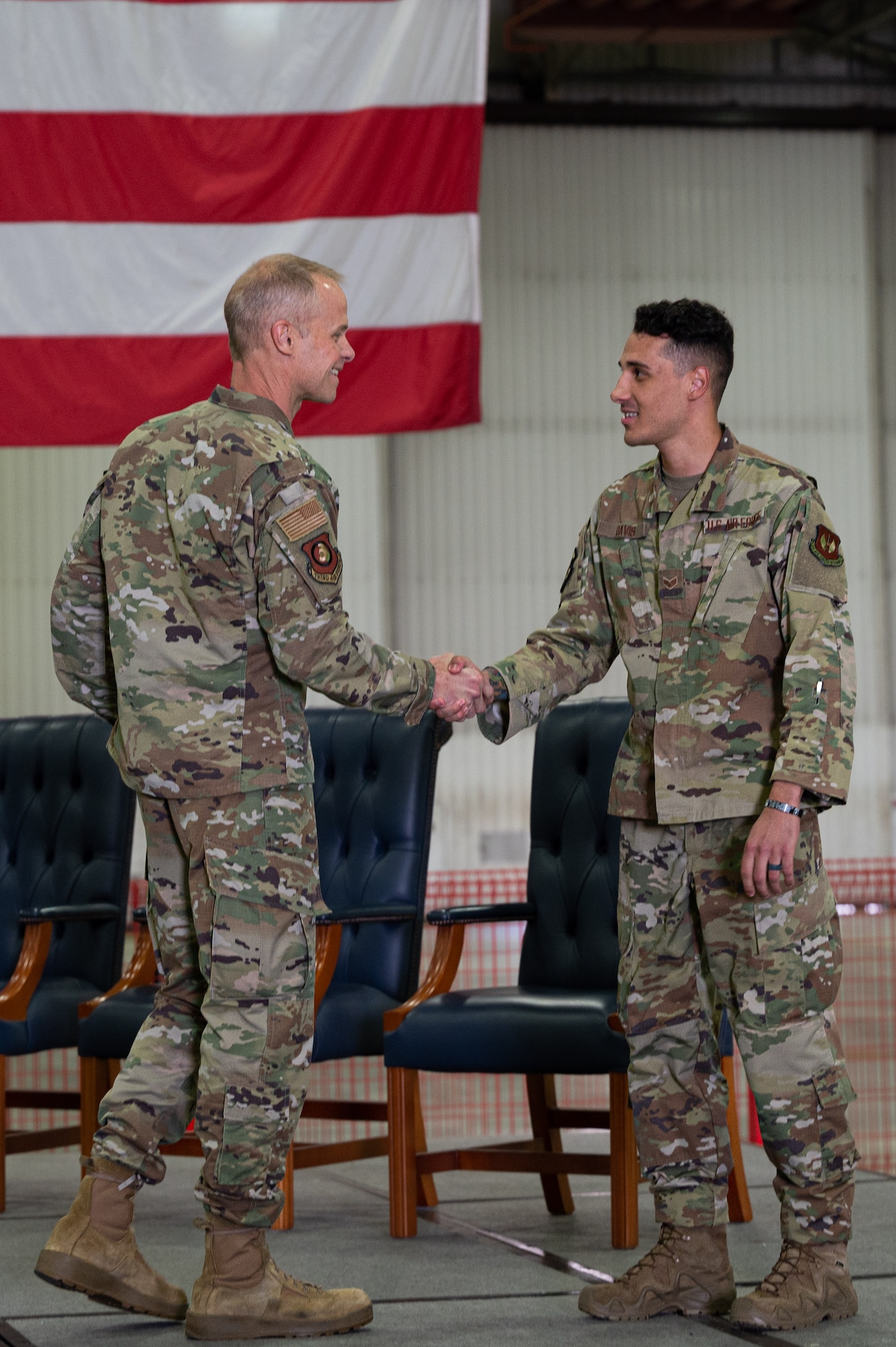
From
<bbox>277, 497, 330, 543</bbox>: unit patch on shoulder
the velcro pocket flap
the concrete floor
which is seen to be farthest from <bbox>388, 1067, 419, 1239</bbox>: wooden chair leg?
<bbox>277, 497, 330, 543</bbox>: unit patch on shoulder

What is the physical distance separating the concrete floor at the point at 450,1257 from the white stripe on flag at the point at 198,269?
2.14 meters

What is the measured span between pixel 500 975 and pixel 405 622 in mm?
3106

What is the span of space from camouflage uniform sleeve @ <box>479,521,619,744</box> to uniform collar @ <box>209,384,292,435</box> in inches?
22.2

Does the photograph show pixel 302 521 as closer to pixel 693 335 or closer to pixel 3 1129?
pixel 693 335

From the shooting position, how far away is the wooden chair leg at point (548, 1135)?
3.23m

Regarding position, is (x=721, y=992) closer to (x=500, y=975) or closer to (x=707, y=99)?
(x=500, y=975)

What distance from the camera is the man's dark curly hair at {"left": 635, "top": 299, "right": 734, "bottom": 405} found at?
2516 mm

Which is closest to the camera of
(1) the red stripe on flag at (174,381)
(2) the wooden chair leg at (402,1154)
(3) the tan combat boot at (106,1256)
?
(3) the tan combat boot at (106,1256)

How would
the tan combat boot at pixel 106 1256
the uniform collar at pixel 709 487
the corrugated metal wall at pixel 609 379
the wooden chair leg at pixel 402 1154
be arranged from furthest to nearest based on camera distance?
the corrugated metal wall at pixel 609 379 → the wooden chair leg at pixel 402 1154 → the uniform collar at pixel 709 487 → the tan combat boot at pixel 106 1256

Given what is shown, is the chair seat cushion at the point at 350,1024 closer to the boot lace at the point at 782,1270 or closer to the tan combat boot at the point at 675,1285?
the tan combat boot at the point at 675,1285

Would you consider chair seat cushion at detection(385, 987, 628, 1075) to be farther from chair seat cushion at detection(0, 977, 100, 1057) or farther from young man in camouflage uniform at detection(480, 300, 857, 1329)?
chair seat cushion at detection(0, 977, 100, 1057)

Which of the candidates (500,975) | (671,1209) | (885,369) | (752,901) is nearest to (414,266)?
(752,901)

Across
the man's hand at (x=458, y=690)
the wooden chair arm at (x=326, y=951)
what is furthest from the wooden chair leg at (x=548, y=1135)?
the man's hand at (x=458, y=690)

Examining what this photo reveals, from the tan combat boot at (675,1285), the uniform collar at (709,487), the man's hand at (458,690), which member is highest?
the uniform collar at (709,487)
